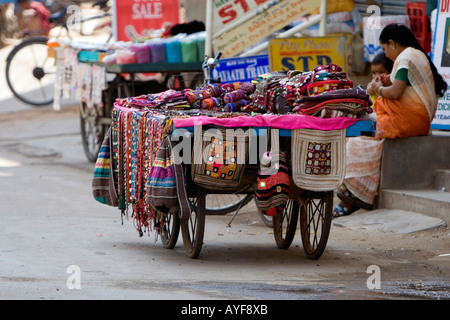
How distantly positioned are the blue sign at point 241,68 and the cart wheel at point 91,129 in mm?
2691

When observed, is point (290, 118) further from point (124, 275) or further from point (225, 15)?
point (225, 15)

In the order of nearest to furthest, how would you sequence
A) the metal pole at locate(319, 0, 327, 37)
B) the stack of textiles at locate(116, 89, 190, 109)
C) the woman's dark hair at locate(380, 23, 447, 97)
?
1. the stack of textiles at locate(116, 89, 190, 109)
2. the woman's dark hair at locate(380, 23, 447, 97)
3. the metal pole at locate(319, 0, 327, 37)

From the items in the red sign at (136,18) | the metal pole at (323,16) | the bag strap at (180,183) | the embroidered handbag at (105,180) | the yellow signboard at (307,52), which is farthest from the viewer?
the red sign at (136,18)

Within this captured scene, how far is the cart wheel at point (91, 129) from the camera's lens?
12.6 m

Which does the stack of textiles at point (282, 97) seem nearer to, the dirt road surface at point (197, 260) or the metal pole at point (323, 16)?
the dirt road surface at point (197, 260)

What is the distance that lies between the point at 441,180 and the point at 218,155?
10.8ft

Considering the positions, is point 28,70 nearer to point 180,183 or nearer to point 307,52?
point 307,52

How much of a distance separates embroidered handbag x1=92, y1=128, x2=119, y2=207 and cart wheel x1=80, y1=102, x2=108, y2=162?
15.6ft

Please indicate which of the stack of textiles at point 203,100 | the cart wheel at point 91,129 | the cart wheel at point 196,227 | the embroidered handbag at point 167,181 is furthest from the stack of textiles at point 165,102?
the cart wheel at point 91,129

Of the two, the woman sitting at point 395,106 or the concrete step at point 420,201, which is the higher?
the woman sitting at point 395,106

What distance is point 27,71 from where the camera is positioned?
16.5 m

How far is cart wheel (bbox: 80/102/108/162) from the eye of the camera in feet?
41.3

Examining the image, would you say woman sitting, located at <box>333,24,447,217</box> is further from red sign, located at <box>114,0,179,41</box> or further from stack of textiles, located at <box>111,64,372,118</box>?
red sign, located at <box>114,0,179,41</box>

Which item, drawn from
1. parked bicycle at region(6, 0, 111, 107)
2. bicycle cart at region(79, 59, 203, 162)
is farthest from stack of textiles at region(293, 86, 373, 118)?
parked bicycle at region(6, 0, 111, 107)
